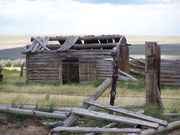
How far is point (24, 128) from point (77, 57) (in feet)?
48.7

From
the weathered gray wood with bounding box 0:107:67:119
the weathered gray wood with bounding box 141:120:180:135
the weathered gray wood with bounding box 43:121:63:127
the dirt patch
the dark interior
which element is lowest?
the dark interior

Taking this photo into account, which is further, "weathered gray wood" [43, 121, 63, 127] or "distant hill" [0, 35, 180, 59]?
"distant hill" [0, 35, 180, 59]

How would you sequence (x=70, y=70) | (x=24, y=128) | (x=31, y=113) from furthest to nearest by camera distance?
(x=70, y=70), (x=31, y=113), (x=24, y=128)

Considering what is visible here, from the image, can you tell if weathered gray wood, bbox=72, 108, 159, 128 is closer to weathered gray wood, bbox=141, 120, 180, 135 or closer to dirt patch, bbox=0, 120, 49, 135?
weathered gray wood, bbox=141, 120, 180, 135

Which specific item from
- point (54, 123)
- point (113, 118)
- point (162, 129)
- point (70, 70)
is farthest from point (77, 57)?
point (162, 129)

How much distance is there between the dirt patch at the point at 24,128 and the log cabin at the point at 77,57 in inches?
528

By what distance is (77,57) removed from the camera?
2322cm

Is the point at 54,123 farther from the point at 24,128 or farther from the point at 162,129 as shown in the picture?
the point at 162,129

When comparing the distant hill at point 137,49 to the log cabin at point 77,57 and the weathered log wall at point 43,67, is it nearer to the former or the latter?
the weathered log wall at point 43,67

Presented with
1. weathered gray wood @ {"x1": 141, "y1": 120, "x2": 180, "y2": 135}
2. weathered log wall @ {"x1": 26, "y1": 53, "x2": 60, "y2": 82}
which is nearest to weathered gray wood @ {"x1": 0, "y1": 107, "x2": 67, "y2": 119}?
weathered gray wood @ {"x1": 141, "y1": 120, "x2": 180, "y2": 135}

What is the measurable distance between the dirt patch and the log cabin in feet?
44.0

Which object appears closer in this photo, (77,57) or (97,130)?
(97,130)

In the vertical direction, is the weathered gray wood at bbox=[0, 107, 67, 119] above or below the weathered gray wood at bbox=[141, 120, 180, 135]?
above

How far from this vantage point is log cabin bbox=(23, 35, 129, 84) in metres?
22.6
